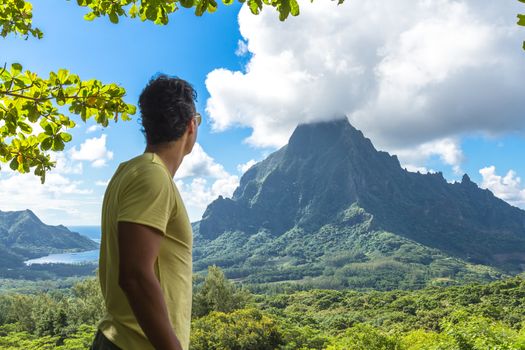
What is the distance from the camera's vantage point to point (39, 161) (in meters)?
2.72

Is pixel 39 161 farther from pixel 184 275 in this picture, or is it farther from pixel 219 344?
pixel 219 344

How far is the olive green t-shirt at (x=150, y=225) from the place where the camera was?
4.21 ft

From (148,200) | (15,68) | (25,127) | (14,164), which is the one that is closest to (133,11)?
(15,68)

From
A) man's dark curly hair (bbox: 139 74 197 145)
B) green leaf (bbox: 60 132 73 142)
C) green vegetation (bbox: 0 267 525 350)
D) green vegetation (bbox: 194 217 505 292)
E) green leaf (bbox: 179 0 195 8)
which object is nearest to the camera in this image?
man's dark curly hair (bbox: 139 74 197 145)

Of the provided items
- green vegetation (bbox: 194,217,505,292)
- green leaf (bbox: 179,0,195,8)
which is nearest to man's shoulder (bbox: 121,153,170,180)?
green leaf (bbox: 179,0,195,8)

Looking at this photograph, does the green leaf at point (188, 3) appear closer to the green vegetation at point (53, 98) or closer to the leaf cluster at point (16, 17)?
the green vegetation at point (53, 98)

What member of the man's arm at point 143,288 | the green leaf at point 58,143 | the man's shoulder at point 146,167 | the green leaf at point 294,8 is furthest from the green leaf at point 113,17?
the man's arm at point 143,288

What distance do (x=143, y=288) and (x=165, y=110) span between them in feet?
2.16

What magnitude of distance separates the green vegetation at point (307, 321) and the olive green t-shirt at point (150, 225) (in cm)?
590

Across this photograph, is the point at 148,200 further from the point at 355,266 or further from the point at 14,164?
the point at 355,266

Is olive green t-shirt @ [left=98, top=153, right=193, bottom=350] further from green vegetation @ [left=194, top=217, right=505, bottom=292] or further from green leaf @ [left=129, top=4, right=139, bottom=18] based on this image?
green vegetation @ [left=194, top=217, right=505, bottom=292]

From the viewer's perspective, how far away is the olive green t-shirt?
4.21ft

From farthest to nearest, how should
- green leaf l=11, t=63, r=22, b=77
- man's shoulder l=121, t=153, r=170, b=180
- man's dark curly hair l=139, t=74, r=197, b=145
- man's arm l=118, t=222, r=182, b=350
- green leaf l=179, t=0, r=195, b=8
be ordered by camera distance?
green leaf l=11, t=63, r=22, b=77
green leaf l=179, t=0, r=195, b=8
man's dark curly hair l=139, t=74, r=197, b=145
man's shoulder l=121, t=153, r=170, b=180
man's arm l=118, t=222, r=182, b=350

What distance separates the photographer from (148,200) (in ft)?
4.18
